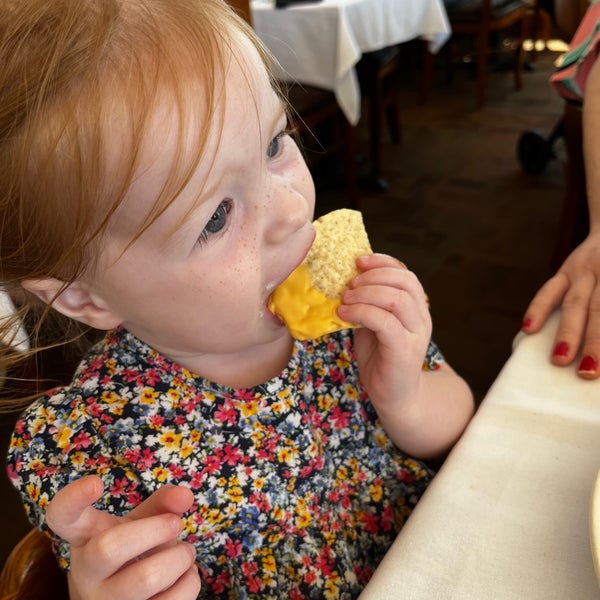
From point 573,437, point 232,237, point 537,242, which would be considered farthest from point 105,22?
point 537,242

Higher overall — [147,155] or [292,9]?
[147,155]

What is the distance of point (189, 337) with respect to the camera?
75cm

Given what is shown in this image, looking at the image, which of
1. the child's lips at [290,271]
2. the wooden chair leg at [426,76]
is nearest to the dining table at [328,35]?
the wooden chair leg at [426,76]

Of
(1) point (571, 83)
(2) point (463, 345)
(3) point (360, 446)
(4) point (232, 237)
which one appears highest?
(4) point (232, 237)

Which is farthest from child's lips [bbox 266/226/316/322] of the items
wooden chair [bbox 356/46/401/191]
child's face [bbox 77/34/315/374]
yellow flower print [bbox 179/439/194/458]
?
wooden chair [bbox 356/46/401/191]

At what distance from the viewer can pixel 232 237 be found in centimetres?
67

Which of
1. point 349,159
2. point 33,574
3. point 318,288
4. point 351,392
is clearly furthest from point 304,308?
point 349,159

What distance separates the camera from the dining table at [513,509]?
570mm

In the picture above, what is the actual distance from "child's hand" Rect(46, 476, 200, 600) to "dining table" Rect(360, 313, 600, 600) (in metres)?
0.18

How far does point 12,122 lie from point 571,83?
1.15 meters

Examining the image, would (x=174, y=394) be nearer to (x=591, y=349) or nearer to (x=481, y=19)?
(x=591, y=349)

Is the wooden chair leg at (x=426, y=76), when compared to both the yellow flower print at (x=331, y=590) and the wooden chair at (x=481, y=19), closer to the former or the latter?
the wooden chair at (x=481, y=19)

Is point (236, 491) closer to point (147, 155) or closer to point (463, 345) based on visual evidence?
point (147, 155)

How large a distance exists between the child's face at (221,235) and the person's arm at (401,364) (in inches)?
3.9
